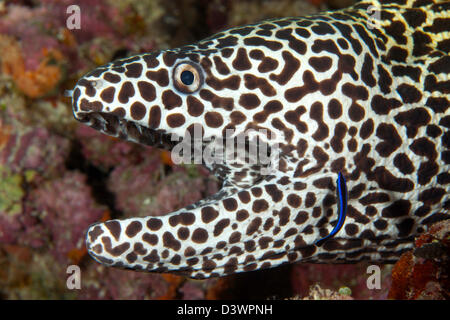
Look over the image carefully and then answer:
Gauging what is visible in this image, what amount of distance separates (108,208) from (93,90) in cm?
283

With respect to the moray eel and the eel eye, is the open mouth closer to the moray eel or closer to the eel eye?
the moray eel

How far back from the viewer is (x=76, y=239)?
191 inches

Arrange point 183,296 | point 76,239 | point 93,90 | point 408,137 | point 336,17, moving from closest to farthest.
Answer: point 93,90 < point 408,137 < point 336,17 < point 183,296 < point 76,239

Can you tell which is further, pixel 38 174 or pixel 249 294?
pixel 38 174

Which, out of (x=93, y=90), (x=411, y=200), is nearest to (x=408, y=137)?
(x=411, y=200)

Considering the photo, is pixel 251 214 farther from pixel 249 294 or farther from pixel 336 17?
pixel 249 294

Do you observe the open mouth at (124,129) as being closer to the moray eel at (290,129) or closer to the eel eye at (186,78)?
the moray eel at (290,129)

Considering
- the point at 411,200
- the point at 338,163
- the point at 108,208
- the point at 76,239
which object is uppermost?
the point at 338,163

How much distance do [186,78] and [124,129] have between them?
2.31 feet

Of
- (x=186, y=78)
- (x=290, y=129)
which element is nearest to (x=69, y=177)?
(x=186, y=78)

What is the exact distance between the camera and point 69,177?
4988mm

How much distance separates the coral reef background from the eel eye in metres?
2.02

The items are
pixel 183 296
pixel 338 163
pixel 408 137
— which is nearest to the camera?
pixel 338 163

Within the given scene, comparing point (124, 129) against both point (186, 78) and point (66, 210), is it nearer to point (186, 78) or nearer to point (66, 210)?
point (186, 78)
